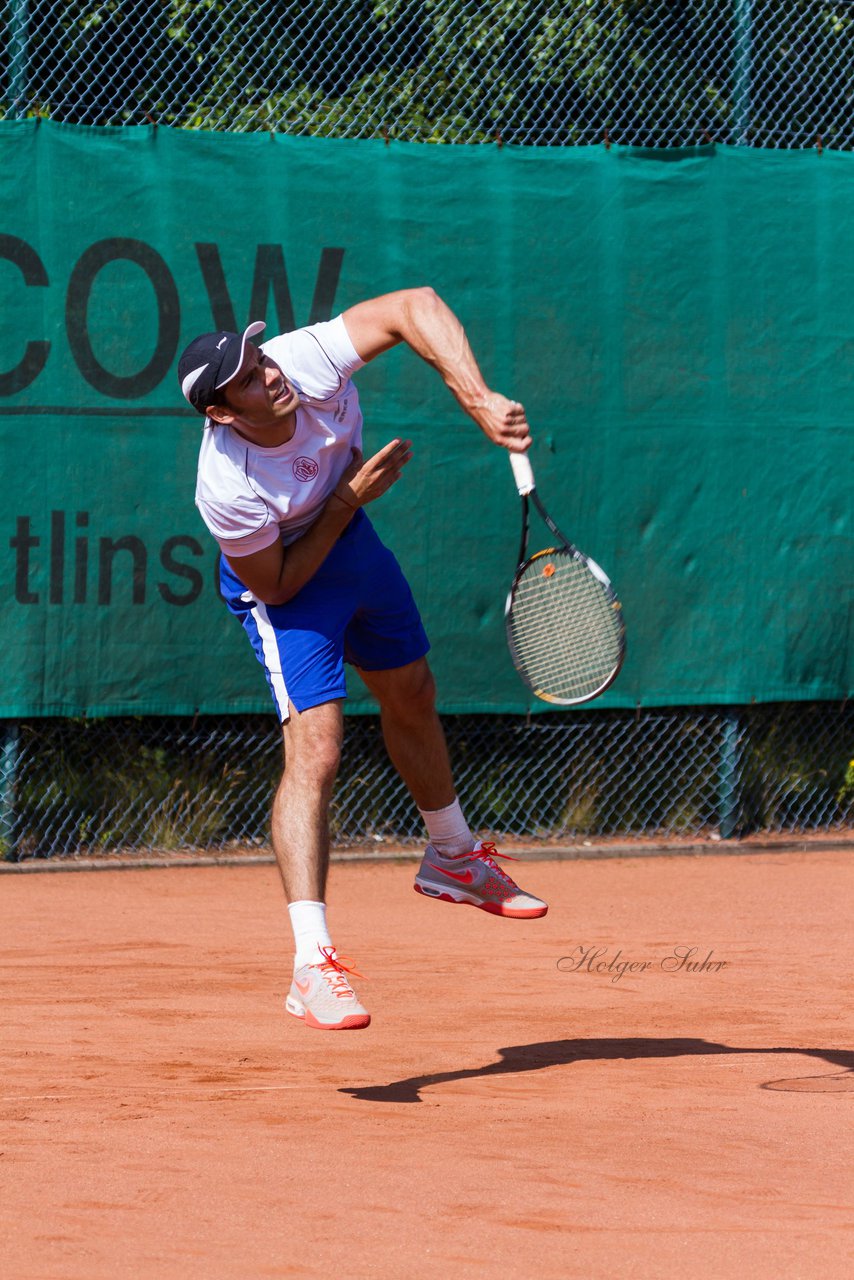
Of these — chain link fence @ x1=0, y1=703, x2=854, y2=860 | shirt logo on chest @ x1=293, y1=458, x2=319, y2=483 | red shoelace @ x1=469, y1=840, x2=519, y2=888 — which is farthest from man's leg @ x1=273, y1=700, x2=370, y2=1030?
chain link fence @ x1=0, y1=703, x2=854, y2=860

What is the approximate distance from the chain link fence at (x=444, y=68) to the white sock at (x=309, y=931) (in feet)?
12.4

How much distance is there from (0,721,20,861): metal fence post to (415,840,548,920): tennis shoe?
93.5 inches

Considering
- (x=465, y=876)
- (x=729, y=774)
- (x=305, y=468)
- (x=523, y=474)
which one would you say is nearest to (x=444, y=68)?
(x=729, y=774)

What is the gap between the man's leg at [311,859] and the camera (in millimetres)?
3670

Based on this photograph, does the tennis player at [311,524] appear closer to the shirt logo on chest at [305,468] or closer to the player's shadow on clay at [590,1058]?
the shirt logo on chest at [305,468]

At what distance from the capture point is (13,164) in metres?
6.29

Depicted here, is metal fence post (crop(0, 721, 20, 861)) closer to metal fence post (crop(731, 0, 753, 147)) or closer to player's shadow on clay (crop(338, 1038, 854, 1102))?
player's shadow on clay (crop(338, 1038, 854, 1102))

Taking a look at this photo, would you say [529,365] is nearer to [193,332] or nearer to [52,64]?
[193,332]

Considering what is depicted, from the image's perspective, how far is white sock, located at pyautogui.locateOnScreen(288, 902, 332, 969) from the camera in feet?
12.3

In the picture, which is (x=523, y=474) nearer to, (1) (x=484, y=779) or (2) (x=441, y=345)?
(2) (x=441, y=345)

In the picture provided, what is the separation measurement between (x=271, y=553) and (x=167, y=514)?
2.52 meters

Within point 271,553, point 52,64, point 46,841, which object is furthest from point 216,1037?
point 52,64

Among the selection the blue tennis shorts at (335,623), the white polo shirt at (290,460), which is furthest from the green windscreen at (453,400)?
the white polo shirt at (290,460)

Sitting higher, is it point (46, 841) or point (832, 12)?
point (832, 12)
